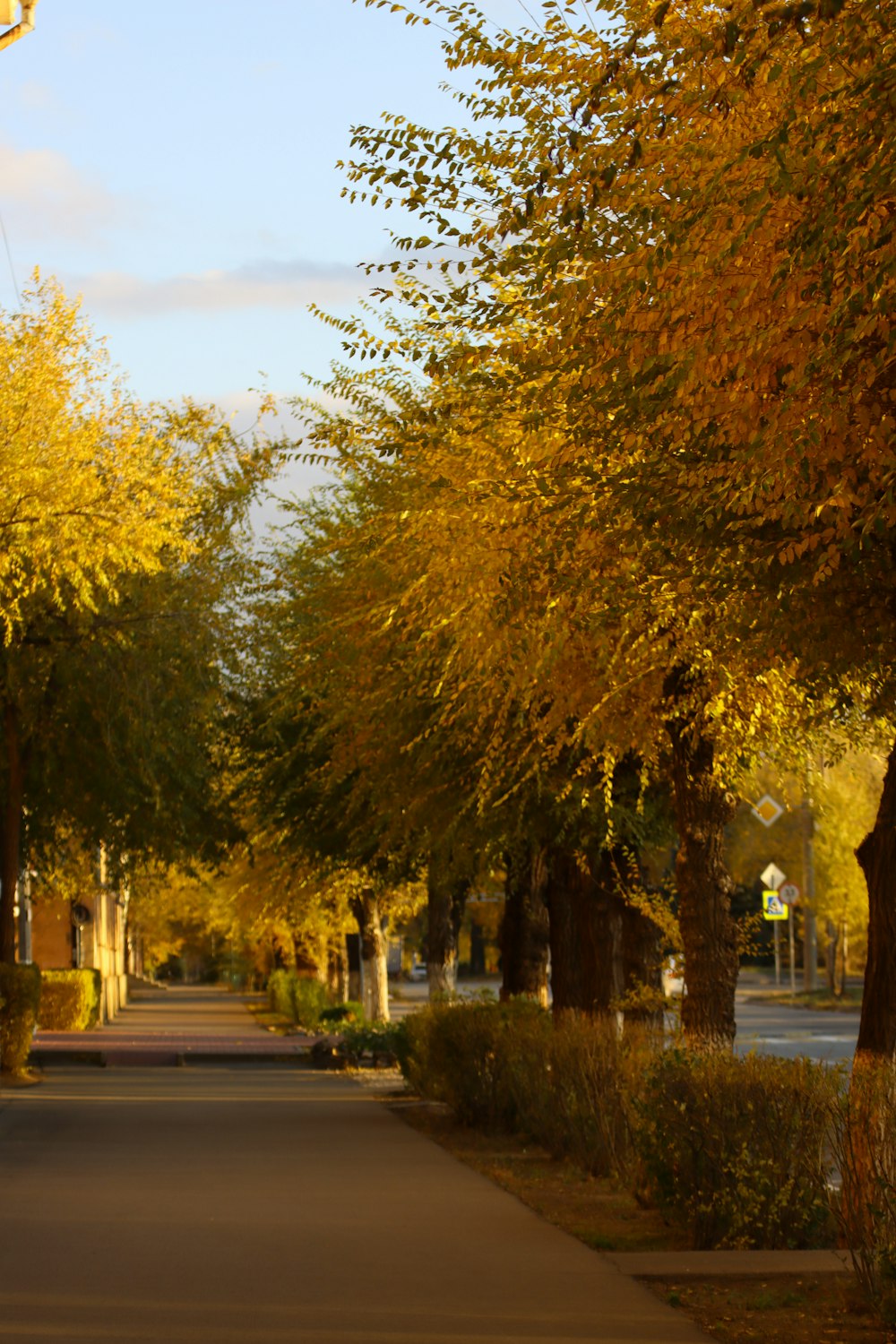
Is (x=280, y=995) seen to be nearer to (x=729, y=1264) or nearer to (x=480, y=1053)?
(x=480, y=1053)

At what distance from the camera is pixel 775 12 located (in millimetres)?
6203

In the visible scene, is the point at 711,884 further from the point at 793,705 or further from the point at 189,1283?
the point at 189,1283

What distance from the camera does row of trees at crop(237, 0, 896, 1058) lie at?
7.33 metres

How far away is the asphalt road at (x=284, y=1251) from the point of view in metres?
8.30

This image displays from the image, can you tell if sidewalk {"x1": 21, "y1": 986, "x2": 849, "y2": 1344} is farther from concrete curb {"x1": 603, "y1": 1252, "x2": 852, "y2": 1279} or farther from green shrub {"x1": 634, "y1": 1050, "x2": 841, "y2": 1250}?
green shrub {"x1": 634, "y1": 1050, "x2": 841, "y2": 1250}

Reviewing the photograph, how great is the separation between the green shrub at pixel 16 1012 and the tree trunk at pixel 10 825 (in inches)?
23.2

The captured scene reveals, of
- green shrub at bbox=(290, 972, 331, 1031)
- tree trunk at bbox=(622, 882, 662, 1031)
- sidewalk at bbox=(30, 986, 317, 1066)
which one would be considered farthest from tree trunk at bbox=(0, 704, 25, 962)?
green shrub at bbox=(290, 972, 331, 1031)

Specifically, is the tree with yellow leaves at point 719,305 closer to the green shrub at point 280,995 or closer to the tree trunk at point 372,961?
the tree trunk at point 372,961

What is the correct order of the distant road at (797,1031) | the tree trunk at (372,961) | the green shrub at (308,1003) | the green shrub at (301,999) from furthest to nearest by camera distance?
the green shrub at (301,999)
the green shrub at (308,1003)
the tree trunk at (372,961)
the distant road at (797,1031)

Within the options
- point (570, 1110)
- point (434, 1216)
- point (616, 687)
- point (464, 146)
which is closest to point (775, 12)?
point (464, 146)

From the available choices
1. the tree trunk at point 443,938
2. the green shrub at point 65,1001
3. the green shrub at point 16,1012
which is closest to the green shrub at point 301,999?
the green shrub at point 65,1001

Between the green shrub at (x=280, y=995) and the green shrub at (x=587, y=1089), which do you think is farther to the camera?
the green shrub at (x=280, y=995)

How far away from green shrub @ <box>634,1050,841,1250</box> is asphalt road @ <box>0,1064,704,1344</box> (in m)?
0.73

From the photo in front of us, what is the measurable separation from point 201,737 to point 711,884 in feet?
44.6
